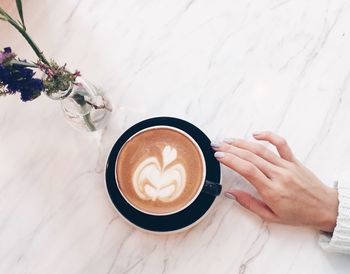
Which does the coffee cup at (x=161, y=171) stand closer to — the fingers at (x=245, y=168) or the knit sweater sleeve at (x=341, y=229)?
the fingers at (x=245, y=168)

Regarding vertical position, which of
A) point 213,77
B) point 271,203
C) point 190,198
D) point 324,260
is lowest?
point 324,260

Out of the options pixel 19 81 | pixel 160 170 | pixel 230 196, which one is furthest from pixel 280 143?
pixel 19 81

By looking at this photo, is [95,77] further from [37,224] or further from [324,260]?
[324,260]

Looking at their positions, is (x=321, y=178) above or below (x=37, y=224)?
below

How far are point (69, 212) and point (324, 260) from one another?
53 cm

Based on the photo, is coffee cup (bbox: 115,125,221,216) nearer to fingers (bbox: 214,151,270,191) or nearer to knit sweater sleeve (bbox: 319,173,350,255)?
fingers (bbox: 214,151,270,191)

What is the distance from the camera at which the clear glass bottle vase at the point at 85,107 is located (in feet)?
2.84

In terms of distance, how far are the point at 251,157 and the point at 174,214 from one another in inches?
7.6

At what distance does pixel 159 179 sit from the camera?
89 cm

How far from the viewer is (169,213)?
0.87 metres

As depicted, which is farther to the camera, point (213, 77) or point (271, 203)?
point (213, 77)

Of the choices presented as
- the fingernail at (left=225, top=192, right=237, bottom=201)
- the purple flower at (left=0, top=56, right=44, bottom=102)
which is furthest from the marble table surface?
the purple flower at (left=0, top=56, right=44, bottom=102)

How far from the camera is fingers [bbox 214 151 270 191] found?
0.88 m

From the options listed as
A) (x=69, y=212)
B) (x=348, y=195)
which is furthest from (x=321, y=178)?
(x=69, y=212)
